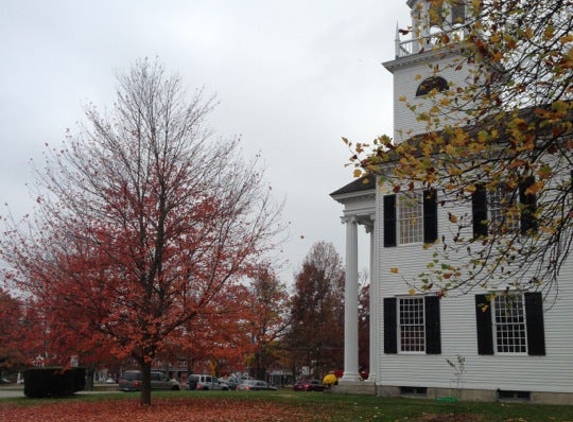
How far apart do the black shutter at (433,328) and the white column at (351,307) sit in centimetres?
372

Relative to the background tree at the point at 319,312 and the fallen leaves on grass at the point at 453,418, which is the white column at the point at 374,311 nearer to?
the fallen leaves on grass at the point at 453,418

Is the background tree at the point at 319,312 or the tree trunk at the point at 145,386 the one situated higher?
the background tree at the point at 319,312

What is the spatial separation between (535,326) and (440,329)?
3094mm

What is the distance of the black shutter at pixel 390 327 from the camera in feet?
68.5

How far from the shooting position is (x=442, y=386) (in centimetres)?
1983

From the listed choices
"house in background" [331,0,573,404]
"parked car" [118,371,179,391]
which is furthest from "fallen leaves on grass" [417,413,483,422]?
"parked car" [118,371,179,391]

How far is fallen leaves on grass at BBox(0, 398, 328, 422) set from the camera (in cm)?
1372

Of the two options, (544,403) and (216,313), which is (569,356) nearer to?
(544,403)

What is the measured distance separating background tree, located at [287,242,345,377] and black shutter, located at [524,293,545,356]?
32207 mm

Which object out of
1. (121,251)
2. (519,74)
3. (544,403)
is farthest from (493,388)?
(519,74)

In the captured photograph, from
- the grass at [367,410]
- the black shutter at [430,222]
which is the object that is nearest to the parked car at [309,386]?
the black shutter at [430,222]

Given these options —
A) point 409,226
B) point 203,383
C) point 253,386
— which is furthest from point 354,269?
point 253,386

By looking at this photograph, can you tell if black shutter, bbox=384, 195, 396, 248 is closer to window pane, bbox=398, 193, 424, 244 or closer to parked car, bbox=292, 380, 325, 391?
window pane, bbox=398, 193, 424, 244

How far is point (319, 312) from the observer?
51781 millimetres
